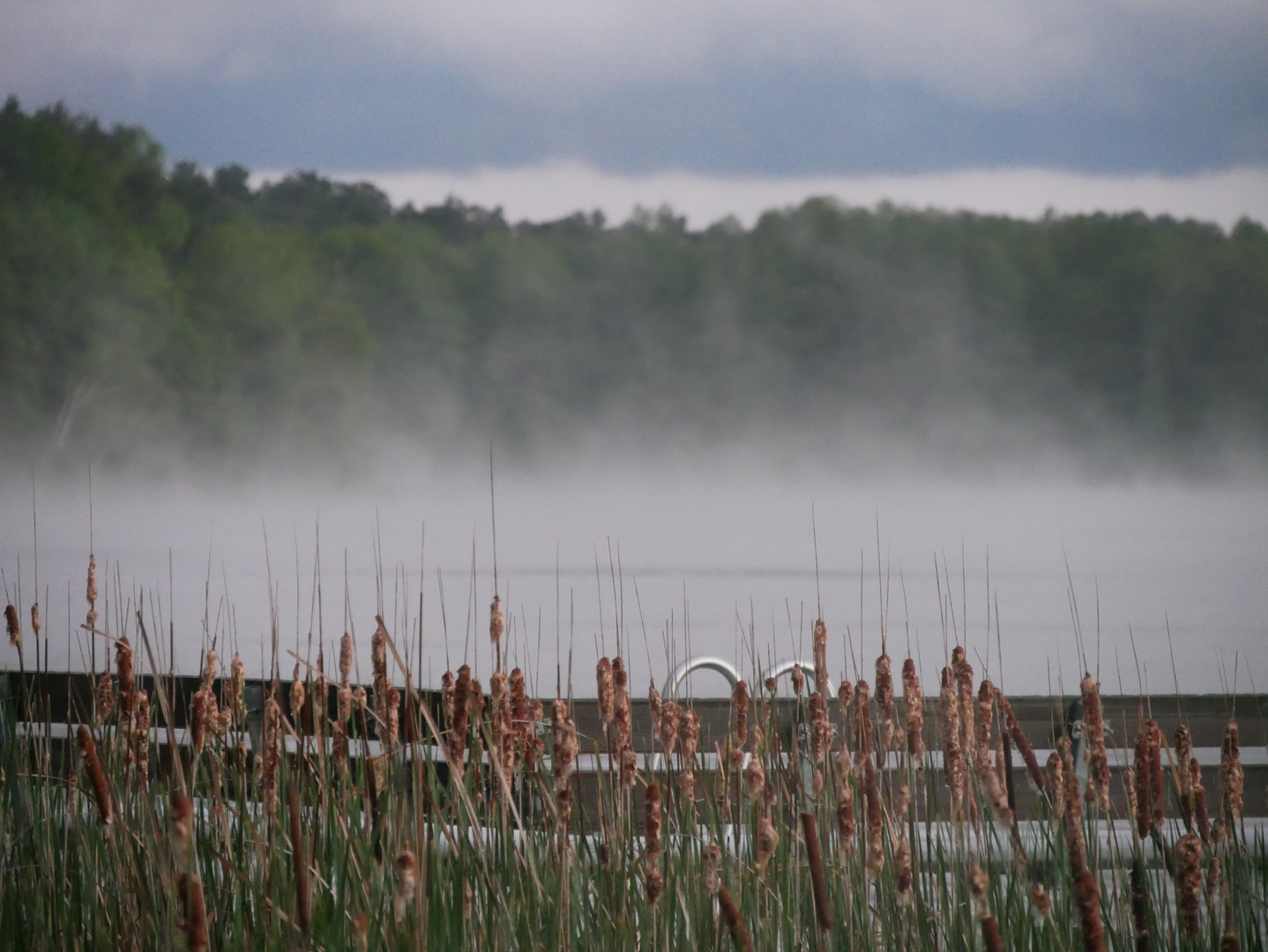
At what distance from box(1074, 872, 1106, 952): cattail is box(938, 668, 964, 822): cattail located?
358 mm

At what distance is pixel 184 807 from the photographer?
2.04 feet

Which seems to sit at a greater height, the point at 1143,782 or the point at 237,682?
the point at 237,682

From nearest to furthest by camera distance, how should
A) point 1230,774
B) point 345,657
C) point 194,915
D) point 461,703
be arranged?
point 194,915, point 461,703, point 1230,774, point 345,657

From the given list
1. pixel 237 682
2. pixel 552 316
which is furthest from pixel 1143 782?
pixel 552 316

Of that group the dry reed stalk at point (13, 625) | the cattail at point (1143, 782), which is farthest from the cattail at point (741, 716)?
the dry reed stalk at point (13, 625)

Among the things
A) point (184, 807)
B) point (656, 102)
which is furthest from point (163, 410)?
point (184, 807)

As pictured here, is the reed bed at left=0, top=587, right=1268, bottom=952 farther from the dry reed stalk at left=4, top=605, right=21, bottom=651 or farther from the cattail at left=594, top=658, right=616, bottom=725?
the dry reed stalk at left=4, top=605, right=21, bottom=651

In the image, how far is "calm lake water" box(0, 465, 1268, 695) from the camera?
5.55m

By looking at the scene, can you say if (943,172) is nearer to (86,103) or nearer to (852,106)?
(852,106)

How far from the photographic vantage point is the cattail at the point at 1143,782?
95 centimetres

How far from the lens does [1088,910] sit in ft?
1.95

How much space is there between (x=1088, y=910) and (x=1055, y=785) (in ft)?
1.58

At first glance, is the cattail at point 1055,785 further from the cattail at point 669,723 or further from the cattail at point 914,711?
the cattail at point 669,723

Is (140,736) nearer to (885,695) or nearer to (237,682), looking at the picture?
(237,682)
